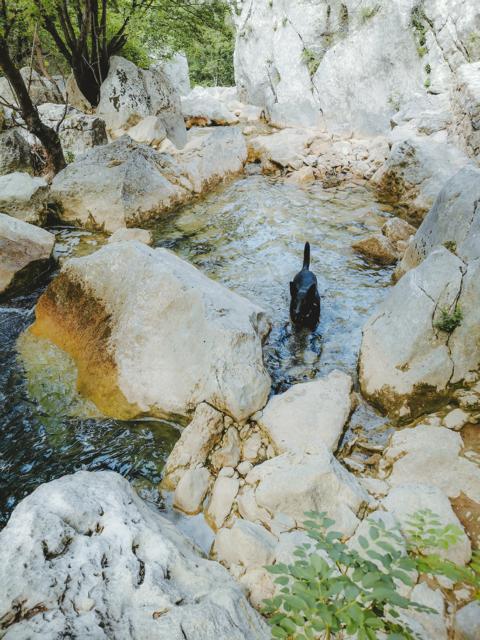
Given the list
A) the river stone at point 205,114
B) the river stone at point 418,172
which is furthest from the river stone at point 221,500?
the river stone at point 205,114

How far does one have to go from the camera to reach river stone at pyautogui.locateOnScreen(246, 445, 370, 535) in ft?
8.40

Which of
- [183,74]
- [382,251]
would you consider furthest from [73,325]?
[183,74]

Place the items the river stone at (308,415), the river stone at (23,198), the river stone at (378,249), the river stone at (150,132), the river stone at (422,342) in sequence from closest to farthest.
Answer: the river stone at (308,415), the river stone at (422,342), the river stone at (378,249), the river stone at (23,198), the river stone at (150,132)

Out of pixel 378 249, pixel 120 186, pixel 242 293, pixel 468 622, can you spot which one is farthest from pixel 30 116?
pixel 468 622

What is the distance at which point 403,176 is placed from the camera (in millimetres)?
9086

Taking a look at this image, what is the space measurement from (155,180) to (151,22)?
9037 millimetres

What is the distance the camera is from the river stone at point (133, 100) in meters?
14.3

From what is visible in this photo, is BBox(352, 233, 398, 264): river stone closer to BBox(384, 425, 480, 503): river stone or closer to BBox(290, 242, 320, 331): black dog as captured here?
BBox(290, 242, 320, 331): black dog

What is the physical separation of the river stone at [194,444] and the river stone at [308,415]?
41cm

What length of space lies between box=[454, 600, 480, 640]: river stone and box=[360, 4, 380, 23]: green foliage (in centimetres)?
1901

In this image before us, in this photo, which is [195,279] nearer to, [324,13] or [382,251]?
[382,251]

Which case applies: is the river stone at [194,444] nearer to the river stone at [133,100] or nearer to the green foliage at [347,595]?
the green foliage at [347,595]

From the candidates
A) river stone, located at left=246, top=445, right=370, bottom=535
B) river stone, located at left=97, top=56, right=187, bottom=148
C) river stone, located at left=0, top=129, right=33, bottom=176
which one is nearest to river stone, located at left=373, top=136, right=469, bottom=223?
river stone, located at left=246, top=445, right=370, bottom=535

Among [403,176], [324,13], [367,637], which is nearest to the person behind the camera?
[367,637]
